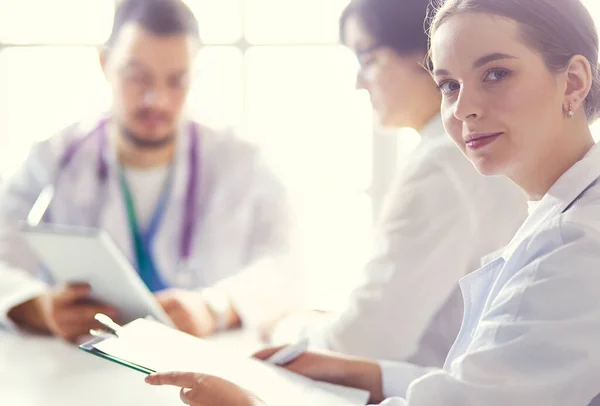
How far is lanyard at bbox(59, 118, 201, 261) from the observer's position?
5.77ft

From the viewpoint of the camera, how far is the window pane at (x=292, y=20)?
7.41 ft

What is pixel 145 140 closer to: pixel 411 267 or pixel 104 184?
pixel 104 184

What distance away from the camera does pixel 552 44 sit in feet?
2.19

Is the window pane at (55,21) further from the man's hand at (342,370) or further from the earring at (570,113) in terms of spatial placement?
the earring at (570,113)

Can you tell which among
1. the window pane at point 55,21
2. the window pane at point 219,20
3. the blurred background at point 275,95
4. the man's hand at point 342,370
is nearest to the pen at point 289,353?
the man's hand at point 342,370

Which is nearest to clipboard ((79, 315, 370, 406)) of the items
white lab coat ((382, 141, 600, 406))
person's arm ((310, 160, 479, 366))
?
person's arm ((310, 160, 479, 366))

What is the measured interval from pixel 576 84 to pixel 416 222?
1.25ft

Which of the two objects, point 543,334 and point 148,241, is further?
point 148,241

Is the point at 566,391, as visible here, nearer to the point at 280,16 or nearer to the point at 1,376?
the point at 1,376

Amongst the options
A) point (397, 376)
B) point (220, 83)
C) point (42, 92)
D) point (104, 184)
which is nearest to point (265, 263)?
point (104, 184)

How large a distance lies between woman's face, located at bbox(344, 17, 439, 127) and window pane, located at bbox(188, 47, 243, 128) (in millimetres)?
1161

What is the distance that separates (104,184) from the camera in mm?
1786

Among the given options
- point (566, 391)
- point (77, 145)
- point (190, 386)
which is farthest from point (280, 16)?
point (566, 391)

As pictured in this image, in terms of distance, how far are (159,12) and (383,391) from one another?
43.1 inches
